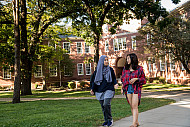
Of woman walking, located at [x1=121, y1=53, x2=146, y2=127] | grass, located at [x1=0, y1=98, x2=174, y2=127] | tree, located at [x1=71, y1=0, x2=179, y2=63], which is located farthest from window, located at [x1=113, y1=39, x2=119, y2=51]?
woman walking, located at [x1=121, y1=53, x2=146, y2=127]

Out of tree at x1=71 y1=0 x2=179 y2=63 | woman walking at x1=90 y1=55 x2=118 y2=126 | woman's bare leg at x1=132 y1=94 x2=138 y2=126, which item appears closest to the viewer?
woman's bare leg at x1=132 y1=94 x2=138 y2=126

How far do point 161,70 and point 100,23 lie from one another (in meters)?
14.5

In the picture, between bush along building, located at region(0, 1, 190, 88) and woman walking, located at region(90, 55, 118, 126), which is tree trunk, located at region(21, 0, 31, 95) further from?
woman walking, located at region(90, 55, 118, 126)

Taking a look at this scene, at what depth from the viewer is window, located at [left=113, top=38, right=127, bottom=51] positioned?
3403 cm

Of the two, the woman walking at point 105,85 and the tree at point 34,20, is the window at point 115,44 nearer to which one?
the tree at point 34,20

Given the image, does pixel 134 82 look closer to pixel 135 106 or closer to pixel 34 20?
pixel 135 106

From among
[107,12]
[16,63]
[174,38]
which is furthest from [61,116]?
[107,12]

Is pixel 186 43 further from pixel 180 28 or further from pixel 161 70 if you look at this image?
pixel 161 70

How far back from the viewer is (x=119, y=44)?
34594 mm

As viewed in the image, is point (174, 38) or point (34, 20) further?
point (34, 20)

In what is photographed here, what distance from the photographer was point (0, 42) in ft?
71.2

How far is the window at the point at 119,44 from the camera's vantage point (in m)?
34.0

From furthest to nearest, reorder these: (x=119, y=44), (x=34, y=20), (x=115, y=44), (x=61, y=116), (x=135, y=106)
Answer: (x=115, y=44) → (x=119, y=44) → (x=34, y=20) → (x=61, y=116) → (x=135, y=106)

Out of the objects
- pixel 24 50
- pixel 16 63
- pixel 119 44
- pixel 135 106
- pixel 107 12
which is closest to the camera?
pixel 135 106
